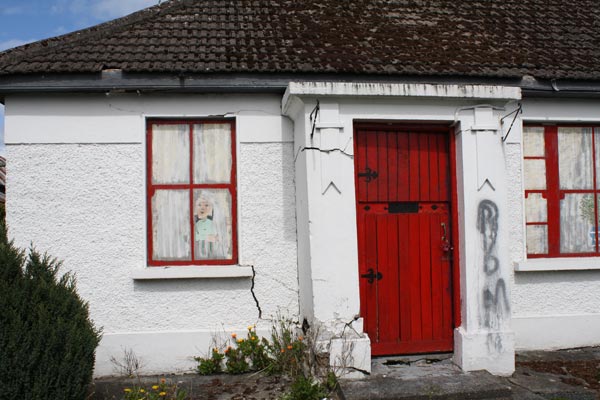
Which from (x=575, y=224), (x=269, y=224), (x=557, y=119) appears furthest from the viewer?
(x=575, y=224)

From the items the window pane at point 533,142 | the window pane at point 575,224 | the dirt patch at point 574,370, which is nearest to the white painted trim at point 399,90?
the window pane at point 533,142

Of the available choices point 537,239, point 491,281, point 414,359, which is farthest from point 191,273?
point 537,239

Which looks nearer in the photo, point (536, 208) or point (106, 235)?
point (106, 235)

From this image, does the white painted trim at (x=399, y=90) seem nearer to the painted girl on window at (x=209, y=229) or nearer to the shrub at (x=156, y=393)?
the painted girl on window at (x=209, y=229)

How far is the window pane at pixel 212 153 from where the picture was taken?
5.82 m

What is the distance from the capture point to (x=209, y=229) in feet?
19.0

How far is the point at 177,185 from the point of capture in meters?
5.78

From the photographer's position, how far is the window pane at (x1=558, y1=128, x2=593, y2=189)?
632 cm

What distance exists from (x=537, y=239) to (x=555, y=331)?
3.56ft

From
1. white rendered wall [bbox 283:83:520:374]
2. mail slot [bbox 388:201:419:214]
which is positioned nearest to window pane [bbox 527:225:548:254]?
white rendered wall [bbox 283:83:520:374]

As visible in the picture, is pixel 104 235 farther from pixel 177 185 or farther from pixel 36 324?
pixel 36 324

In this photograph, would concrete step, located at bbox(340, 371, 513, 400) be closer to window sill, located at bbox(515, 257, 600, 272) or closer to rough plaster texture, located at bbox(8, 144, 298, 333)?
rough plaster texture, located at bbox(8, 144, 298, 333)

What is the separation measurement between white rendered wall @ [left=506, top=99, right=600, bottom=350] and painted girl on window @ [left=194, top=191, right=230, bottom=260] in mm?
3355

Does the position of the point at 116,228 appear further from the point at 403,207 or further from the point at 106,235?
the point at 403,207
